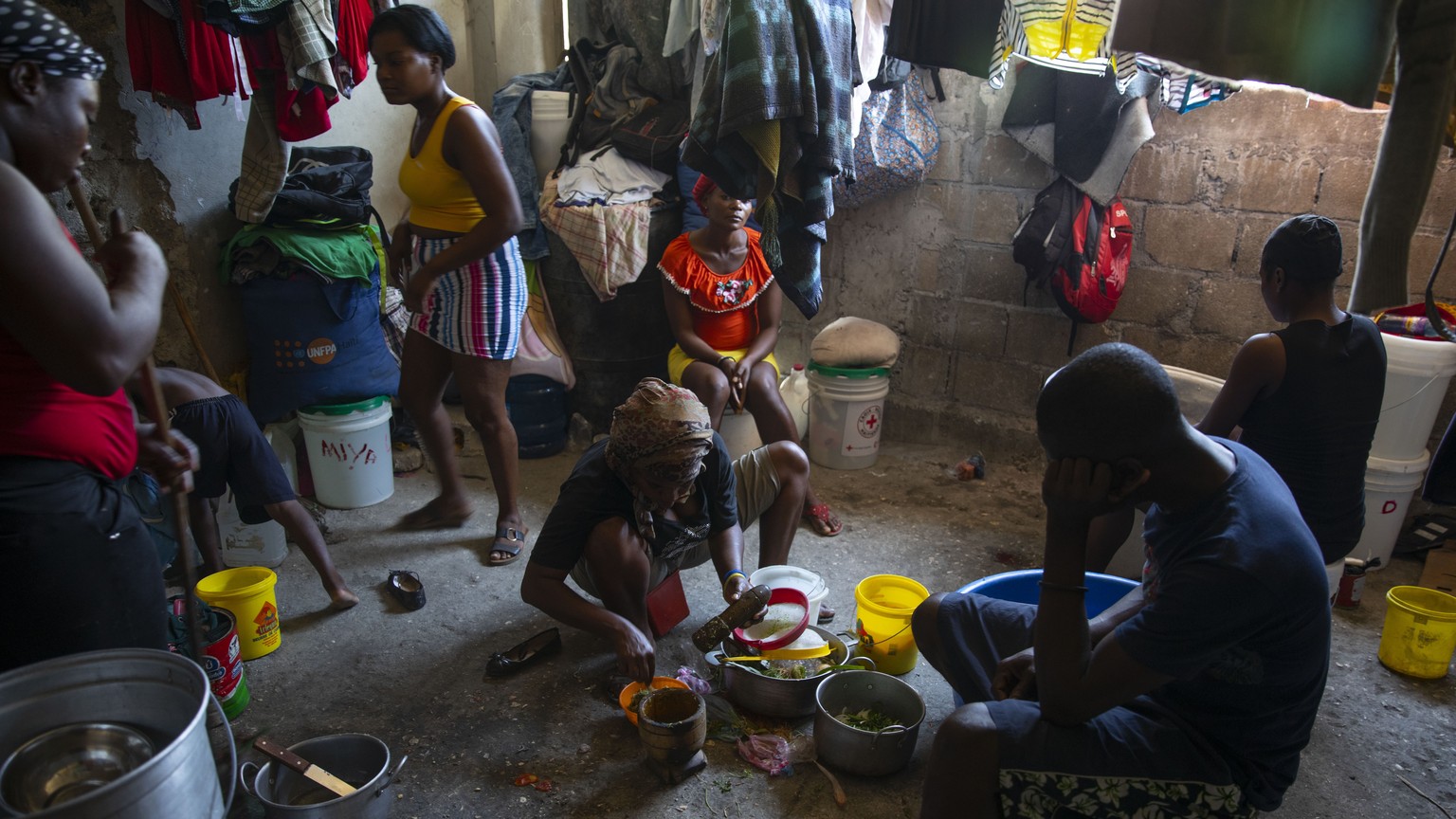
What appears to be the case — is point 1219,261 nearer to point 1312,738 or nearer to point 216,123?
point 1312,738

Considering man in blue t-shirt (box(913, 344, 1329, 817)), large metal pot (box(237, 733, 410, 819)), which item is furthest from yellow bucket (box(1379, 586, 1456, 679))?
large metal pot (box(237, 733, 410, 819))

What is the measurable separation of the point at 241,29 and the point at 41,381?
6.70ft

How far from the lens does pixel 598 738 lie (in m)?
2.45

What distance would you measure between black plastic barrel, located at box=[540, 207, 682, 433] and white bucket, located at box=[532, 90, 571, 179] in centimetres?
40

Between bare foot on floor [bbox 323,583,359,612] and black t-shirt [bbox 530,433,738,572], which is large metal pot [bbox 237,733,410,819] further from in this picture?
bare foot on floor [bbox 323,583,359,612]

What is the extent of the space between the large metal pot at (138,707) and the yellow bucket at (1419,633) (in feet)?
10.2

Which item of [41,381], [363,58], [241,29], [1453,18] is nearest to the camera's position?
[1453,18]

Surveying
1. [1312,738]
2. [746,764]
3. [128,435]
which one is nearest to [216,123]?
[128,435]

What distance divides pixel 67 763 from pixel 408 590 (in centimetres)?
173

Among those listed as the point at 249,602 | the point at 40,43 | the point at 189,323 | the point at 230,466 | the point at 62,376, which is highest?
the point at 40,43

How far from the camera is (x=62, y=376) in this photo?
4.39 feet

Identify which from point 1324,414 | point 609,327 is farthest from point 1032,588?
point 609,327

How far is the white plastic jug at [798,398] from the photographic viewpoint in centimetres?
455

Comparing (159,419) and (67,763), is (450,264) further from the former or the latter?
(67,763)
